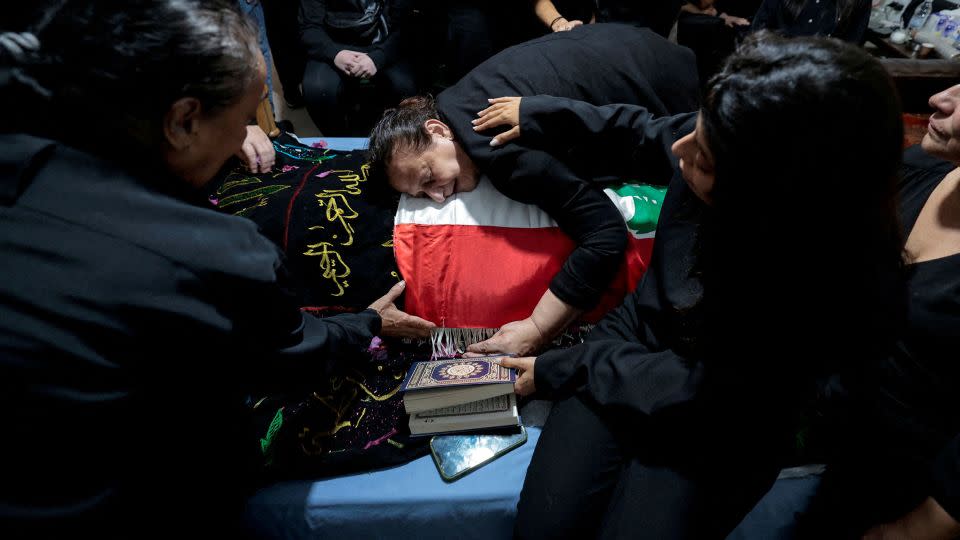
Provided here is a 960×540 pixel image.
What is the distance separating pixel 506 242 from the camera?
1.45 meters

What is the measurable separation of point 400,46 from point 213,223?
7.33 ft

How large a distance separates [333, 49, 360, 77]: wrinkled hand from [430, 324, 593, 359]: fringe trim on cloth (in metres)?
1.66

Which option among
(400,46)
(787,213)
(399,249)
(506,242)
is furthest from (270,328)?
(400,46)

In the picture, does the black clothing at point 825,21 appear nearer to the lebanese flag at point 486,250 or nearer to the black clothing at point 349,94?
the lebanese flag at point 486,250

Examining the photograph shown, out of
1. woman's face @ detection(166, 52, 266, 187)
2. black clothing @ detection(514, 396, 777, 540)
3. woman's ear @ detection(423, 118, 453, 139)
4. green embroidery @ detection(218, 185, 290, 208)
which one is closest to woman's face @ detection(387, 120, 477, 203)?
woman's ear @ detection(423, 118, 453, 139)

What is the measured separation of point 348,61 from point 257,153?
112 cm

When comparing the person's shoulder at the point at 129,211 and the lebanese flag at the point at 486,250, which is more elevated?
the person's shoulder at the point at 129,211

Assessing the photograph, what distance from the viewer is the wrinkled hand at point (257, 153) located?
5.32 feet

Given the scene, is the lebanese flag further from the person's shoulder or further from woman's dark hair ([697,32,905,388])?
the person's shoulder

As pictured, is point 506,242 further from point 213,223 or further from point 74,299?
point 74,299

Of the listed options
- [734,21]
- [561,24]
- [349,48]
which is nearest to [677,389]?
[561,24]

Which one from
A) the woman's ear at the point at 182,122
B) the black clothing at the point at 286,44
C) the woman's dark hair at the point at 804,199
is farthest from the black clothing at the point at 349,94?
the woman's dark hair at the point at 804,199

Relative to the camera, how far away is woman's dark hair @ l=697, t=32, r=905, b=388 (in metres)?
0.78

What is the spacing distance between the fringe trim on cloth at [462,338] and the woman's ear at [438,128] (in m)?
0.58
